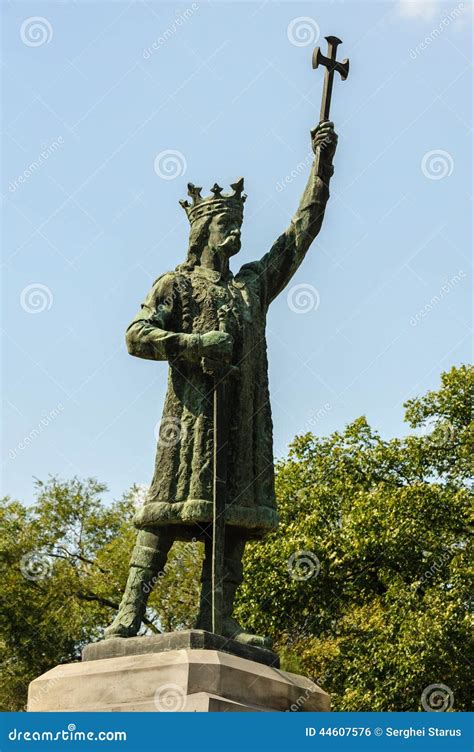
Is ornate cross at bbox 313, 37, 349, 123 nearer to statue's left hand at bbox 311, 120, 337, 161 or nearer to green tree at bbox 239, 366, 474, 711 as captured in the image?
statue's left hand at bbox 311, 120, 337, 161

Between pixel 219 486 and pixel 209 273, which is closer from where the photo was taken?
pixel 219 486

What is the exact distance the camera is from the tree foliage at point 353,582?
25.4m

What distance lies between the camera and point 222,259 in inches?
396

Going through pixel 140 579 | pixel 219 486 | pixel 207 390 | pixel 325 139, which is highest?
pixel 325 139

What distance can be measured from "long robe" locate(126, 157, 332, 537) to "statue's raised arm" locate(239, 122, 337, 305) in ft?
0.56

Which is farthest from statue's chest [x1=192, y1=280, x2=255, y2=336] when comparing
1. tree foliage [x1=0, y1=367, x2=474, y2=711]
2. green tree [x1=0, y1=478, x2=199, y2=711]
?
green tree [x1=0, y1=478, x2=199, y2=711]

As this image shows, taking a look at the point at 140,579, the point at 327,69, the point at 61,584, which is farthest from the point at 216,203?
the point at 61,584

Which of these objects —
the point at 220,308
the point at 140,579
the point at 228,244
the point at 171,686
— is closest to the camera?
the point at 171,686

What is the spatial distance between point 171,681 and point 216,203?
416 cm

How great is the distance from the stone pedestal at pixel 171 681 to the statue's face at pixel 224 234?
3.35 meters

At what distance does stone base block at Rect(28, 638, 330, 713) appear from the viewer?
7.94 meters

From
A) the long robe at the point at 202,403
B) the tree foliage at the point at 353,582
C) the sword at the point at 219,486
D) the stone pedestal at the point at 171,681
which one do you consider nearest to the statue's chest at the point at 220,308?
the long robe at the point at 202,403

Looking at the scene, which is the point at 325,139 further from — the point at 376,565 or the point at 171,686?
the point at 376,565

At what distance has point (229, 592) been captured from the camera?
9375 millimetres
